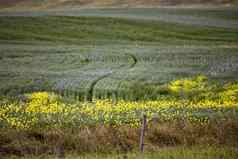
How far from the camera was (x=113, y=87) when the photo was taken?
2959cm

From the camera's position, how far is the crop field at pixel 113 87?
59.9 feet

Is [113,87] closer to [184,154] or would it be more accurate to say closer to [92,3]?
[184,154]

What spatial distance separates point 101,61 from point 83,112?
16742 mm

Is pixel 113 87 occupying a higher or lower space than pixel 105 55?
higher

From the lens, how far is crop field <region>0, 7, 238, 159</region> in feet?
59.9

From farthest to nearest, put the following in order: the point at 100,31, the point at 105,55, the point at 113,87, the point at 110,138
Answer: the point at 100,31
the point at 105,55
the point at 113,87
the point at 110,138

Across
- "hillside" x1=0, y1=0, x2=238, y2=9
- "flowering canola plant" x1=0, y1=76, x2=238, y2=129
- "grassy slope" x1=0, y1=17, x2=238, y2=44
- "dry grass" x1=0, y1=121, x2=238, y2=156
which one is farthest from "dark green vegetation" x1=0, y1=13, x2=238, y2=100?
"hillside" x1=0, y1=0, x2=238, y2=9

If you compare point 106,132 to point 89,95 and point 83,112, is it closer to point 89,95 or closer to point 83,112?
point 83,112

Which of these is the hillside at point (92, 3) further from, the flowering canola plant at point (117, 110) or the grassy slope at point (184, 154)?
the grassy slope at point (184, 154)

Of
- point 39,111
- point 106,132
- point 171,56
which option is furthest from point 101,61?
point 106,132

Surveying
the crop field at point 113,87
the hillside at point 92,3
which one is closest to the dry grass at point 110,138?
the crop field at point 113,87

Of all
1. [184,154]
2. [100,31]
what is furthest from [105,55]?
[184,154]

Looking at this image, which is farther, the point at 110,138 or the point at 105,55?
the point at 105,55

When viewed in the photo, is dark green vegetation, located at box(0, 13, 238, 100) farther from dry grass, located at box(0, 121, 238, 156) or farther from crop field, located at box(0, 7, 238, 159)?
dry grass, located at box(0, 121, 238, 156)
